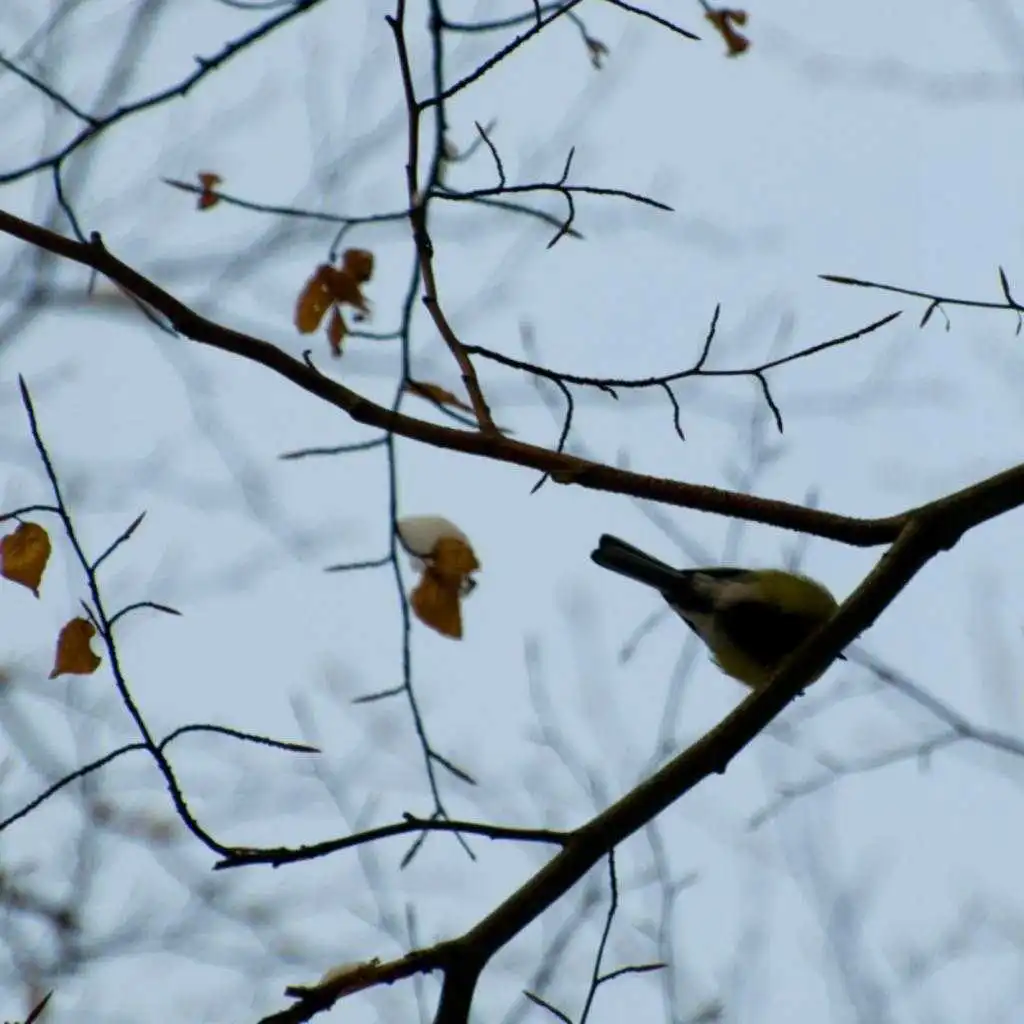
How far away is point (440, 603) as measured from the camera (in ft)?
8.48

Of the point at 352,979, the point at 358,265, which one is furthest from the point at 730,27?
the point at 352,979

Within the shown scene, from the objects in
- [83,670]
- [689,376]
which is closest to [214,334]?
[83,670]

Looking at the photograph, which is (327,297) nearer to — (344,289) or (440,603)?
(344,289)

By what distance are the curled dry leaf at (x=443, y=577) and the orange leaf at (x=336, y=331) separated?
0.73 m

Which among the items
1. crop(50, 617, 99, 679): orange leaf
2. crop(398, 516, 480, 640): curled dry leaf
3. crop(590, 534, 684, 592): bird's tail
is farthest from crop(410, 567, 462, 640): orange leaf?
crop(590, 534, 684, 592): bird's tail

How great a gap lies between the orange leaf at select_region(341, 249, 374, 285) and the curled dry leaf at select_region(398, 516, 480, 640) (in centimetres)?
97

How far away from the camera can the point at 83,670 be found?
7.02 feet

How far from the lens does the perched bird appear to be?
3414mm

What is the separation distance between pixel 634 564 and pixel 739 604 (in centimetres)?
30

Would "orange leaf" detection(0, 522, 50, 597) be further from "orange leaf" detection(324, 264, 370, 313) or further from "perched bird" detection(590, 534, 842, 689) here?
"perched bird" detection(590, 534, 842, 689)

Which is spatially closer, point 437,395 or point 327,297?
point 437,395

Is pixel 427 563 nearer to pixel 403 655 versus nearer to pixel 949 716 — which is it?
pixel 403 655

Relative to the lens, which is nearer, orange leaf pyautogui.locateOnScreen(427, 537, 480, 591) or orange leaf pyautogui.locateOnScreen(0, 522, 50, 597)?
orange leaf pyautogui.locateOnScreen(0, 522, 50, 597)

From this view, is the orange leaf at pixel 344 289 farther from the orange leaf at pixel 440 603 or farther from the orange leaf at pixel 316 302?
the orange leaf at pixel 440 603
